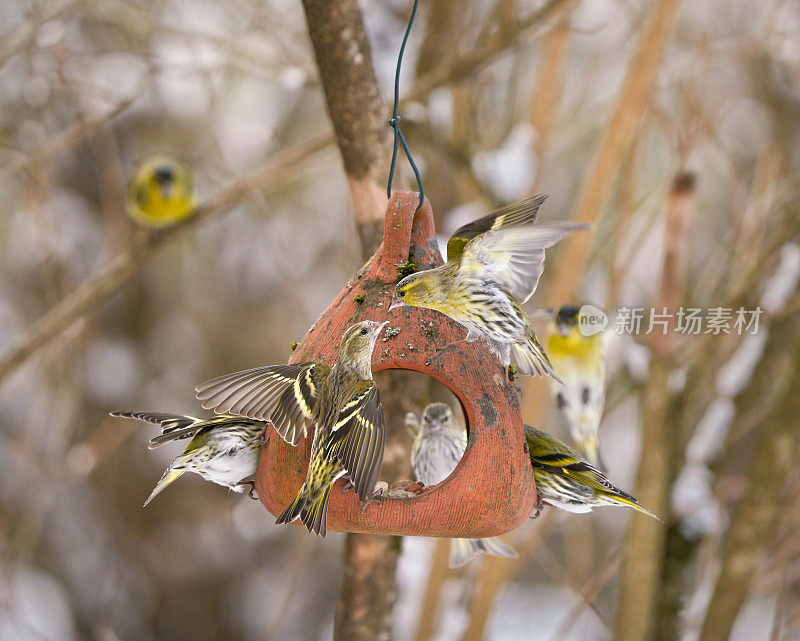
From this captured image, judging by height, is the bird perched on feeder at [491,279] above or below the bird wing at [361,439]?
above

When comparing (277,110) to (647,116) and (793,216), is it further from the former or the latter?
(793,216)

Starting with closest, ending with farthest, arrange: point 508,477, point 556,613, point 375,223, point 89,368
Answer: point 508,477 < point 375,223 < point 89,368 < point 556,613

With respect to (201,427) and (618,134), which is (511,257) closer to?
(201,427)

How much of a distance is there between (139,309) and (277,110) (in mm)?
2293

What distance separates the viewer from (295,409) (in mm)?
2355

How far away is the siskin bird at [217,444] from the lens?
2637 millimetres

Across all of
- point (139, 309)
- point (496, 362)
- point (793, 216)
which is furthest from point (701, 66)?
point (139, 309)

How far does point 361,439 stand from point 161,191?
4.98 meters

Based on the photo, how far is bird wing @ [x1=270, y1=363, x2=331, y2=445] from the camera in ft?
7.68

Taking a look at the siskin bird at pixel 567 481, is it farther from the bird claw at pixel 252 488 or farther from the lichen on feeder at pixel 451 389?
the bird claw at pixel 252 488

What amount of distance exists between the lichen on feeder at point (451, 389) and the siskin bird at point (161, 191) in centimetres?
429

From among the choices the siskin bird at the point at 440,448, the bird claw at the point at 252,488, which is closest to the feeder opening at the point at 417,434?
the siskin bird at the point at 440,448

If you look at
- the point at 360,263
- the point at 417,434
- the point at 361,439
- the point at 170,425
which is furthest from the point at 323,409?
the point at 360,263

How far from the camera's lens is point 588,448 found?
4273mm
